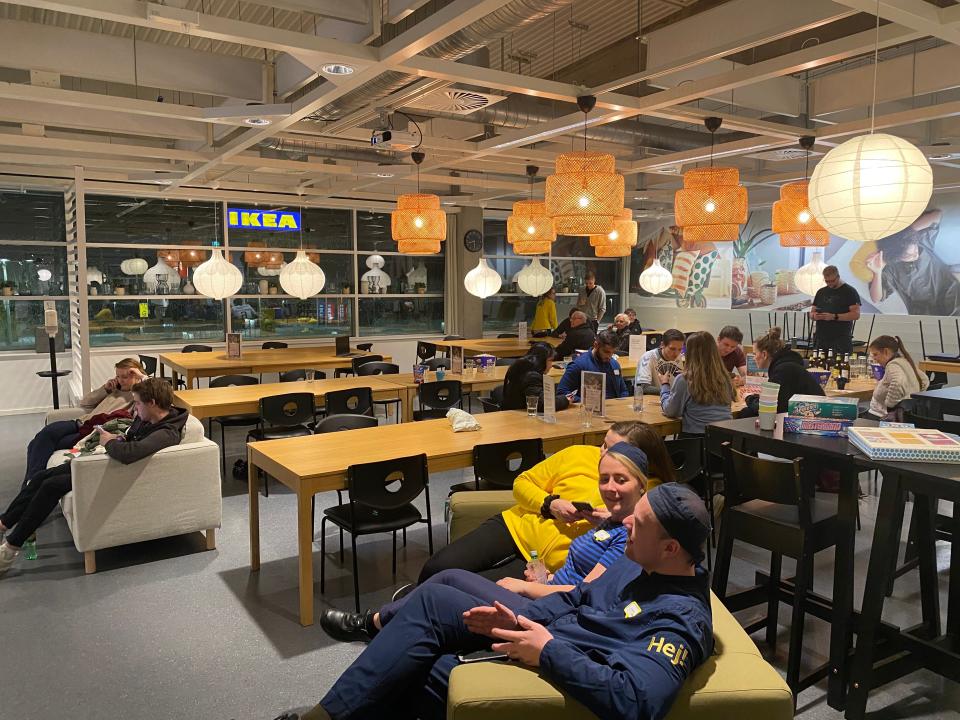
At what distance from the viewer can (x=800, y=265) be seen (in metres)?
11.7

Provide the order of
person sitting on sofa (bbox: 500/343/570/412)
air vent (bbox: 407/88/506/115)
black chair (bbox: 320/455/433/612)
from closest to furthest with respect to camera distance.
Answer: black chair (bbox: 320/455/433/612) → air vent (bbox: 407/88/506/115) → person sitting on sofa (bbox: 500/343/570/412)

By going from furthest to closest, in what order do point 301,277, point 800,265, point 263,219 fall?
point 800,265 → point 263,219 → point 301,277

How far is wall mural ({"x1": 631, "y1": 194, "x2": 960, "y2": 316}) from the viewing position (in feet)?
32.6

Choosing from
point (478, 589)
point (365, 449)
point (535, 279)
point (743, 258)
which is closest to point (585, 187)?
point (365, 449)

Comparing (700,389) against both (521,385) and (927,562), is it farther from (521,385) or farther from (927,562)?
(927,562)

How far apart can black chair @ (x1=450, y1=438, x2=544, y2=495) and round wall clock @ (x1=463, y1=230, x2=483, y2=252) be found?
353 inches

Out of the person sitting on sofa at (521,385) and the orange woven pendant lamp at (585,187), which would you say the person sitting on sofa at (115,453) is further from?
the orange woven pendant lamp at (585,187)

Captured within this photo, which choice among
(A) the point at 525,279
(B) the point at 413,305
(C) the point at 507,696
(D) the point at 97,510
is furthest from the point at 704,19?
(B) the point at 413,305

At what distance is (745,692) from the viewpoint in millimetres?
1736

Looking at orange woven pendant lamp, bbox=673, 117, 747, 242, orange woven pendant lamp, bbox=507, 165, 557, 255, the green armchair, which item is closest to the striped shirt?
the green armchair

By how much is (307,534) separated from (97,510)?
4.66 feet

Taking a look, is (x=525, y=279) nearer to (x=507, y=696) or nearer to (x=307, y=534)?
(x=307, y=534)

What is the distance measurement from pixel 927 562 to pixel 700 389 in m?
1.83

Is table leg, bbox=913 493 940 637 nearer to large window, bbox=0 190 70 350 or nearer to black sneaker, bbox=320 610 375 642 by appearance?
black sneaker, bbox=320 610 375 642
